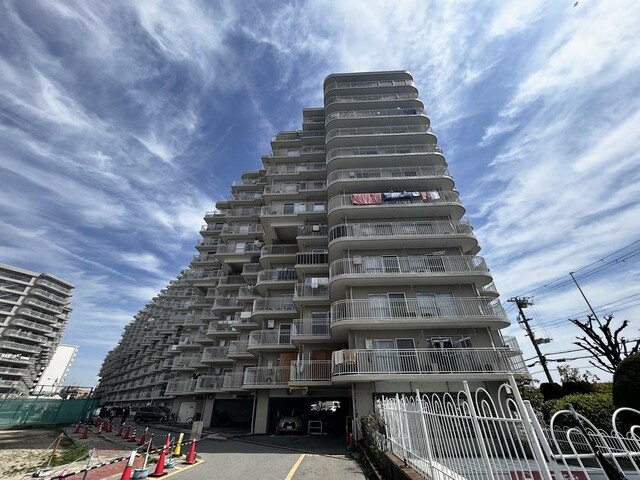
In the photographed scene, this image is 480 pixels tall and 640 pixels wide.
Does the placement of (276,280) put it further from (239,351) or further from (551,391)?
(551,391)

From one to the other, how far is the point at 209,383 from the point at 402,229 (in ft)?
72.5

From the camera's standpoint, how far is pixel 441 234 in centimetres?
1833

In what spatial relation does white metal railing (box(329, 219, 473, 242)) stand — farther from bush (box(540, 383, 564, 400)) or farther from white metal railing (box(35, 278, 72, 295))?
white metal railing (box(35, 278, 72, 295))

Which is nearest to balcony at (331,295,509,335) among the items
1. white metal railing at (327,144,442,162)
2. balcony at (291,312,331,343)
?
balcony at (291,312,331,343)

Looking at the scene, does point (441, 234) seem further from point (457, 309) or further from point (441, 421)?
point (441, 421)

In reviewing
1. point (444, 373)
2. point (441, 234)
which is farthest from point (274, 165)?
point (444, 373)

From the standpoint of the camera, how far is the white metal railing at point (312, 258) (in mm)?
22703

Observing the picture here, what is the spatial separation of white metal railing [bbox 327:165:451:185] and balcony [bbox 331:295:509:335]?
9192 mm

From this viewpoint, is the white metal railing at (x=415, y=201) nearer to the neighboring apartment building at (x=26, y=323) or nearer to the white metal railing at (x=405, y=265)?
the white metal railing at (x=405, y=265)

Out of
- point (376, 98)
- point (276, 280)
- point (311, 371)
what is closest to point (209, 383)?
point (276, 280)

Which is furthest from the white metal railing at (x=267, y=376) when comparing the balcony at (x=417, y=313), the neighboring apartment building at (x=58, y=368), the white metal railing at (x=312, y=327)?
the neighboring apartment building at (x=58, y=368)

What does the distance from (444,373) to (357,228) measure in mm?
9500

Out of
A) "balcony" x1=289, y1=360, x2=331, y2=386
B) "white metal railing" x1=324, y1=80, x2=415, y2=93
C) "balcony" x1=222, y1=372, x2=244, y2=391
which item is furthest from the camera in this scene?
"white metal railing" x1=324, y1=80, x2=415, y2=93

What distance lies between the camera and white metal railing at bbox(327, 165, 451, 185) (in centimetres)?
2144
